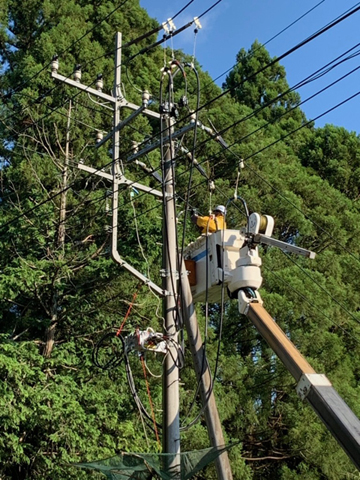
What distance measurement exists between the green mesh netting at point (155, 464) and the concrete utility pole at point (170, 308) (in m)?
0.05

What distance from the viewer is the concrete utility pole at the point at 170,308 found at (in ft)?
24.5

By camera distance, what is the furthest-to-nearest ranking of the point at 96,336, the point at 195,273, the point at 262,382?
the point at 262,382 → the point at 96,336 → the point at 195,273

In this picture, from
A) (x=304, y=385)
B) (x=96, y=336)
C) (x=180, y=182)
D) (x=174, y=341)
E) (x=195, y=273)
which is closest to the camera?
(x=304, y=385)

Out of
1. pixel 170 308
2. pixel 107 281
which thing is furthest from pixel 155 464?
pixel 107 281

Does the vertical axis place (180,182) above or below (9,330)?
above

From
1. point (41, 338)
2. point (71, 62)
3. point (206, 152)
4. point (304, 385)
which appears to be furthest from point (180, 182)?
point (304, 385)

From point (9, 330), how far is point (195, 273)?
8.00 metres

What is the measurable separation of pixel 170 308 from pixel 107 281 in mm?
7469

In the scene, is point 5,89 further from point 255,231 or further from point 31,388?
point 255,231

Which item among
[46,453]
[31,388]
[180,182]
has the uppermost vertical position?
[180,182]

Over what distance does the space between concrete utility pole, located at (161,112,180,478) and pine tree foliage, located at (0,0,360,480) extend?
293cm

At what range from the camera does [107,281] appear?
15.3m

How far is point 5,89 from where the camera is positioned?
750 inches

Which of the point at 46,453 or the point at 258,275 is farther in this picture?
the point at 46,453
